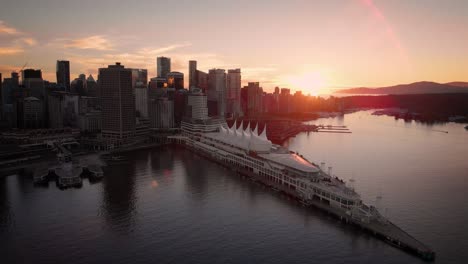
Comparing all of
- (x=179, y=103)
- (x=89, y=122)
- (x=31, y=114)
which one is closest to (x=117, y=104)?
(x=89, y=122)

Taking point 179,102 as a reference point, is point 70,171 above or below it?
below

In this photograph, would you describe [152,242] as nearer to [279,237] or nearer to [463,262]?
[279,237]

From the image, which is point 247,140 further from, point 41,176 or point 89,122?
point 89,122

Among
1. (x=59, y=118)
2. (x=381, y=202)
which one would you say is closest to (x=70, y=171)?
(x=381, y=202)

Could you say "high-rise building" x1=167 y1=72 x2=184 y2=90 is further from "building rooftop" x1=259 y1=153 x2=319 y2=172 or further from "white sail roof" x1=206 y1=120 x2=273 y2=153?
"building rooftop" x1=259 y1=153 x2=319 y2=172

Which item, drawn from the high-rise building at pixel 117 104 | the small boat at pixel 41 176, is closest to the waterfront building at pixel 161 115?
the high-rise building at pixel 117 104

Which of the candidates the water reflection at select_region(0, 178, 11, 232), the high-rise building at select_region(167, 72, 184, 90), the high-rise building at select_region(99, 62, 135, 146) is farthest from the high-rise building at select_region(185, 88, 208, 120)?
the water reflection at select_region(0, 178, 11, 232)
